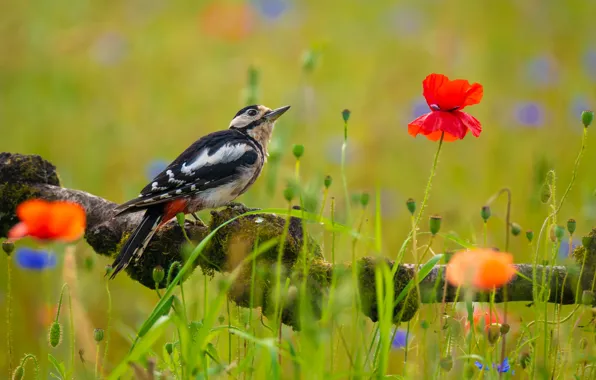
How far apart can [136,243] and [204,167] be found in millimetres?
901

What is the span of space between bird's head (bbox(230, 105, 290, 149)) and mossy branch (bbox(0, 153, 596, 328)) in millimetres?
930

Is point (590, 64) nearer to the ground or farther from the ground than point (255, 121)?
farther from the ground

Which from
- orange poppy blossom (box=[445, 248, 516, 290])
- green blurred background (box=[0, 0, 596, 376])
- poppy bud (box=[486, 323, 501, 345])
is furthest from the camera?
green blurred background (box=[0, 0, 596, 376])

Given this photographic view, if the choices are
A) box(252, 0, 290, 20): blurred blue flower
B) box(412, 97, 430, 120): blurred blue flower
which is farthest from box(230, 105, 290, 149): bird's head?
box(252, 0, 290, 20): blurred blue flower

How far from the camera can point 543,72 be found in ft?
21.6

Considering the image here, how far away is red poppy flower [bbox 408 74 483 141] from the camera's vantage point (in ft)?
8.38

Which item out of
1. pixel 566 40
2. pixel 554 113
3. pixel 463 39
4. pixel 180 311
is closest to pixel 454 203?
pixel 554 113

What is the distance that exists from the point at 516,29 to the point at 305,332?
245 inches

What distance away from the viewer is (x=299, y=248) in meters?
2.88

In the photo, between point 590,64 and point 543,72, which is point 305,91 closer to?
point 543,72

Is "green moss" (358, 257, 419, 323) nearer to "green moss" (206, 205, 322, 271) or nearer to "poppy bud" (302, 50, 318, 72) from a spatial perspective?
"green moss" (206, 205, 322, 271)

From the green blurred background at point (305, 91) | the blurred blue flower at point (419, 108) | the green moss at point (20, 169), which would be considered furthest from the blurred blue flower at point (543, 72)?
the green moss at point (20, 169)

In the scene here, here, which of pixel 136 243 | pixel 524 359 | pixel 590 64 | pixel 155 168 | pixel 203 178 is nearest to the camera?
pixel 524 359

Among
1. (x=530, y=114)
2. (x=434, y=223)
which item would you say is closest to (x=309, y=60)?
(x=434, y=223)
